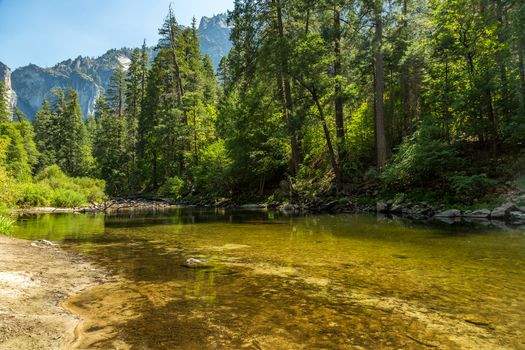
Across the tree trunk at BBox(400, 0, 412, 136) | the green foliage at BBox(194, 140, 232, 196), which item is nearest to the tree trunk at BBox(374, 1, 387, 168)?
the tree trunk at BBox(400, 0, 412, 136)

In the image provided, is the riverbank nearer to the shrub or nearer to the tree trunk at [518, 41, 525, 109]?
the tree trunk at [518, 41, 525, 109]

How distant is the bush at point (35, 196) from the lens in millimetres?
27428

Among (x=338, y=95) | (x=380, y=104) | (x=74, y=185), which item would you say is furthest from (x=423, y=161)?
(x=74, y=185)

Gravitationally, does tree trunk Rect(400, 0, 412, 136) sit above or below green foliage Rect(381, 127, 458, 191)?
above

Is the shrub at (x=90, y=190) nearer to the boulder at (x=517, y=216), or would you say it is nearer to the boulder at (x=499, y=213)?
the boulder at (x=499, y=213)

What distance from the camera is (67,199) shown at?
95.6 feet

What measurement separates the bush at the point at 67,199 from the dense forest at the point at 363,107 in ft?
0.48

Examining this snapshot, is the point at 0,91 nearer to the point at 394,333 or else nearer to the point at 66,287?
the point at 66,287

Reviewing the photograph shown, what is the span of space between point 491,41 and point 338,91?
7729mm

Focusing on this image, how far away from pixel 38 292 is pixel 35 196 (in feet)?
88.7

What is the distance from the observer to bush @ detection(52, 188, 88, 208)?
95.0ft

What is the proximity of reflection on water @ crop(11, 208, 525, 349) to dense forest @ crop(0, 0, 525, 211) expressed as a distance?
876 centimetres

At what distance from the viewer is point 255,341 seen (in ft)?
11.8

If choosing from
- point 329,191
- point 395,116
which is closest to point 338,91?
point 395,116
